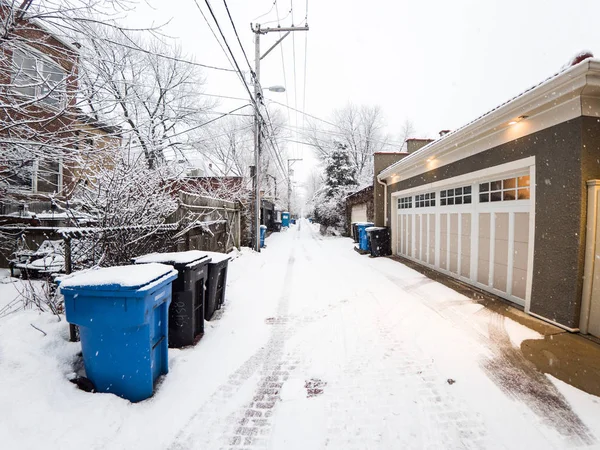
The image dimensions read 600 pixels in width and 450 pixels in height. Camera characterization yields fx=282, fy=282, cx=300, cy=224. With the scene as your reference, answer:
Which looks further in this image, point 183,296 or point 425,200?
point 425,200

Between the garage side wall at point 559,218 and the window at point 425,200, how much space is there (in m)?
3.53

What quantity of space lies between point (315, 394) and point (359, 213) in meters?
16.9

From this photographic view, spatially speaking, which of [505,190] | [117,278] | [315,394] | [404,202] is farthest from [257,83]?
[315,394]

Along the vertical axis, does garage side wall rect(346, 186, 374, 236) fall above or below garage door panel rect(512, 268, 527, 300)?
above

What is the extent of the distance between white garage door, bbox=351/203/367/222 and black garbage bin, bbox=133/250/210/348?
575 inches

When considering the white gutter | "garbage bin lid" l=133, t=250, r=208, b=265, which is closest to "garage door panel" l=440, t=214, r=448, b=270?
the white gutter

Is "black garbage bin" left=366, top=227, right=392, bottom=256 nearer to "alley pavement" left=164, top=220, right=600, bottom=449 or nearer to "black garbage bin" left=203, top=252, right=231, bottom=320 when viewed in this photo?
"alley pavement" left=164, top=220, right=600, bottom=449

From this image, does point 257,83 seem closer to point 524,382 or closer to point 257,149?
point 257,149

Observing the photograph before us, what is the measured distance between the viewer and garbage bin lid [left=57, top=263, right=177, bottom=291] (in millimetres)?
2338

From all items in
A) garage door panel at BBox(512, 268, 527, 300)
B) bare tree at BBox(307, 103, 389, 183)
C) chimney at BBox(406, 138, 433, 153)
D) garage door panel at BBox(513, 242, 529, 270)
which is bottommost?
garage door panel at BBox(512, 268, 527, 300)

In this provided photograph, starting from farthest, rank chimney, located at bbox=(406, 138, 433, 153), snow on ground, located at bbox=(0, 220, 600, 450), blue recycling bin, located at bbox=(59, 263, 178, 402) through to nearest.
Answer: chimney, located at bbox=(406, 138, 433, 153) < blue recycling bin, located at bbox=(59, 263, 178, 402) < snow on ground, located at bbox=(0, 220, 600, 450)

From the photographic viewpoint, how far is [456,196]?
6934mm

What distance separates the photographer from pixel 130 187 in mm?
4512

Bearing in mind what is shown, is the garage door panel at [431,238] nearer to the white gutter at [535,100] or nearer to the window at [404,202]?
the window at [404,202]
